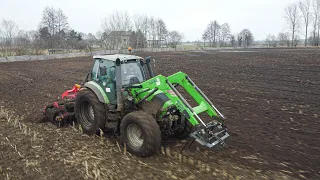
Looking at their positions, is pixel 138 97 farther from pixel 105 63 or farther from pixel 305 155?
pixel 305 155

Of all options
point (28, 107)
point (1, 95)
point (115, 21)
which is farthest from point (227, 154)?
point (115, 21)

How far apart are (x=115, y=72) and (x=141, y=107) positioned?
1.06 meters

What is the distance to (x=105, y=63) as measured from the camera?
7438 millimetres

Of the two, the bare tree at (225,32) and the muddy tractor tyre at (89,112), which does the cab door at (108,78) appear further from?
the bare tree at (225,32)

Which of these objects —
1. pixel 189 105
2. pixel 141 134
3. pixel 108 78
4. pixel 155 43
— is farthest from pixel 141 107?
pixel 155 43

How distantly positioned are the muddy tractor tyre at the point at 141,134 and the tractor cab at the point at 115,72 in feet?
3.52

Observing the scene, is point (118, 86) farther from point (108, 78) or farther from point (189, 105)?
point (189, 105)

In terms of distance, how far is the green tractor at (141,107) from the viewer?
5859 millimetres

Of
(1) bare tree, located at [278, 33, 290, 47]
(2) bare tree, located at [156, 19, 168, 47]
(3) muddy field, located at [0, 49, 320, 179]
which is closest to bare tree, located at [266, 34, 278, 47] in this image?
(1) bare tree, located at [278, 33, 290, 47]

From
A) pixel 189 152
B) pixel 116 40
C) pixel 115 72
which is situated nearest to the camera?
pixel 189 152

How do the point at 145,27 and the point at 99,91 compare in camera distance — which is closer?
the point at 99,91

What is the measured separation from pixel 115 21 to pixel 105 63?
Result: 62.5 meters

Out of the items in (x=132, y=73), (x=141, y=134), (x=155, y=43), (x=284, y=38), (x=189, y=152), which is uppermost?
(x=284, y=38)

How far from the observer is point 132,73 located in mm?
7324
